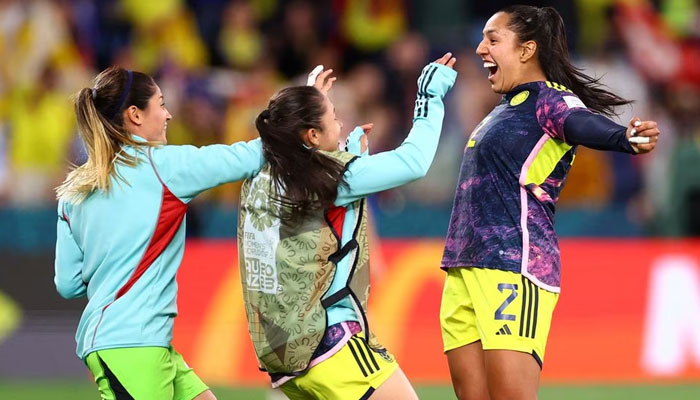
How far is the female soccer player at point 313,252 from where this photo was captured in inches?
179

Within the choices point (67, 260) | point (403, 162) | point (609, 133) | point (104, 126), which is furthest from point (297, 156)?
point (609, 133)

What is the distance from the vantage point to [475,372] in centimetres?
515

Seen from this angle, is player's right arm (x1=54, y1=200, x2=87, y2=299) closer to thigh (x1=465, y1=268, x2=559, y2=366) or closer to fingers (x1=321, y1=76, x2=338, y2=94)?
fingers (x1=321, y1=76, x2=338, y2=94)

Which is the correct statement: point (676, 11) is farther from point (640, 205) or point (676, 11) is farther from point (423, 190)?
point (423, 190)

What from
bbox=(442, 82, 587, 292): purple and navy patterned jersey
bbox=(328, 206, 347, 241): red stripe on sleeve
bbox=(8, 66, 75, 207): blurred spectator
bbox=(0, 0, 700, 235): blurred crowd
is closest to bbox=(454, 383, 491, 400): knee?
bbox=(442, 82, 587, 292): purple and navy patterned jersey

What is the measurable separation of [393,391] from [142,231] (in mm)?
1160

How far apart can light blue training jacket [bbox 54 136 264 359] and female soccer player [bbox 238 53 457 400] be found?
0.50ft

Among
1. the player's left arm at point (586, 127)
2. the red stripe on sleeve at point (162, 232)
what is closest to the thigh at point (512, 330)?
the player's left arm at point (586, 127)

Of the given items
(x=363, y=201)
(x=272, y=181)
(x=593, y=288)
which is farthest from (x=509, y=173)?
(x=593, y=288)

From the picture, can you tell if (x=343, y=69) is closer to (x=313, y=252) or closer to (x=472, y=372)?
(x=472, y=372)

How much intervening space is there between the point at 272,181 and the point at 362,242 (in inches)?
17.5

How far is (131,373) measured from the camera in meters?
4.59

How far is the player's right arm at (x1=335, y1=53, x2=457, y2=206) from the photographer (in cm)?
455

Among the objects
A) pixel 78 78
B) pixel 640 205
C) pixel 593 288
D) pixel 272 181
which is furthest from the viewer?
pixel 78 78
